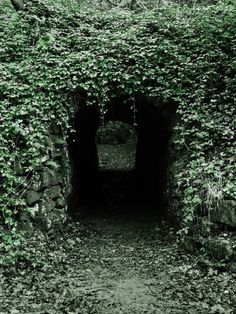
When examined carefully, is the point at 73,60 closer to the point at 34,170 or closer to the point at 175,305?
the point at 34,170

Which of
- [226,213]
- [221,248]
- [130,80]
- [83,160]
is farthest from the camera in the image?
[83,160]

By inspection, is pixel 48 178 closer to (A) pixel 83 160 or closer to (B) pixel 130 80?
(B) pixel 130 80

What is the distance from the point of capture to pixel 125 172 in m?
18.2

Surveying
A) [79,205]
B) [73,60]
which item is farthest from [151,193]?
[73,60]

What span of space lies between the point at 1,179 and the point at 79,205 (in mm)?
5110

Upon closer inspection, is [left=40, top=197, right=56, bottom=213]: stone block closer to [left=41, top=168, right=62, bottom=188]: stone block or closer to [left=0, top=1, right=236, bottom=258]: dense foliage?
[left=41, top=168, right=62, bottom=188]: stone block

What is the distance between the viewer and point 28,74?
8.08 metres

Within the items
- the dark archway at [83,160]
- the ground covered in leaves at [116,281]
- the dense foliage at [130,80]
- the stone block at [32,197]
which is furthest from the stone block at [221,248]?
the dark archway at [83,160]

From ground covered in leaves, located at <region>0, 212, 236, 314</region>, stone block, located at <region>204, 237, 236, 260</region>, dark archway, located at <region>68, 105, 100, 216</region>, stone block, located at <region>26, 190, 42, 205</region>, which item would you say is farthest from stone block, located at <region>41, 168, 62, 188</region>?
stone block, located at <region>204, 237, 236, 260</region>

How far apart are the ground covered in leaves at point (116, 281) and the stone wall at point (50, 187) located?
0.55 metres

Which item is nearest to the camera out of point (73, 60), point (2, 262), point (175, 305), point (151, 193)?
point (175, 305)

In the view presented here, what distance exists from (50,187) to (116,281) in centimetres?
255

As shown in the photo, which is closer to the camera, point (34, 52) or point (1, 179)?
point (1, 179)

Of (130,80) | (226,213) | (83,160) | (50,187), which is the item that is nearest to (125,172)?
(83,160)
